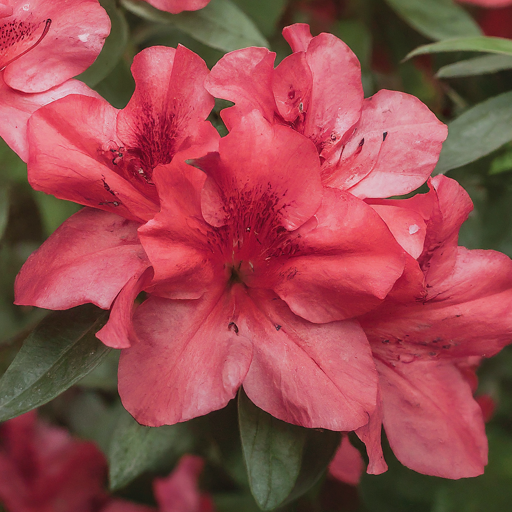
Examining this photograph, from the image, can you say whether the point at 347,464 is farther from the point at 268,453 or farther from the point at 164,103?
the point at 164,103

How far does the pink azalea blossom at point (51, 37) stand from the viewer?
684 mm

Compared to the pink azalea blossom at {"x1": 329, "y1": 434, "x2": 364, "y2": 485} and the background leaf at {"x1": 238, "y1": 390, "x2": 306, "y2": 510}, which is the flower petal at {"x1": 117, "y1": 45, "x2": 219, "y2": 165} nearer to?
the background leaf at {"x1": 238, "y1": 390, "x2": 306, "y2": 510}

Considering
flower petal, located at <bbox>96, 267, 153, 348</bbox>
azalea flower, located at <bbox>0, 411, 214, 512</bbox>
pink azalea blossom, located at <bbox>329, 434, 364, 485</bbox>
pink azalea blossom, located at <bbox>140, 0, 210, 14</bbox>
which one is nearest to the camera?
flower petal, located at <bbox>96, 267, 153, 348</bbox>

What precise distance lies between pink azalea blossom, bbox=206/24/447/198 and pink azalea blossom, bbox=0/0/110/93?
0.19 meters

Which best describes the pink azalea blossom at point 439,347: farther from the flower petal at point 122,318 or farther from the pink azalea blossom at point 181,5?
the pink azalea blossom at point 181,5

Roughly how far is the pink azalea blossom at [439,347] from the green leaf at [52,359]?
33 cm

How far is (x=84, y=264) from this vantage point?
0.63m

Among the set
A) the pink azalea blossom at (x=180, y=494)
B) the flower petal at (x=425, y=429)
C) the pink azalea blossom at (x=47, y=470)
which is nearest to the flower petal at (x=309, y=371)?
the flower petal at (x=425, y=429)

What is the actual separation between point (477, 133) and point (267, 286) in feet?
1.44

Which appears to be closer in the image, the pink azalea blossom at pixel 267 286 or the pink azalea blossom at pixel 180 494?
the pink azalea blossom at pixel 267 286

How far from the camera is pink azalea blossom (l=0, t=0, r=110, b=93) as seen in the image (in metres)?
0.68

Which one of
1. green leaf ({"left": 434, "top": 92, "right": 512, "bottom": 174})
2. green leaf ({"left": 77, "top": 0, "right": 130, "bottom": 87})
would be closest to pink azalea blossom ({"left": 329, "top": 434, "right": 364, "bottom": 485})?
green leaf ({"left": 434, "top": 92, "right": 512, "bottom": 174})

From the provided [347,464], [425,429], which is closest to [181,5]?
[425,429]

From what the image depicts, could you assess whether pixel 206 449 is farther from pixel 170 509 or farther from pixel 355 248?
pixel 355 248
